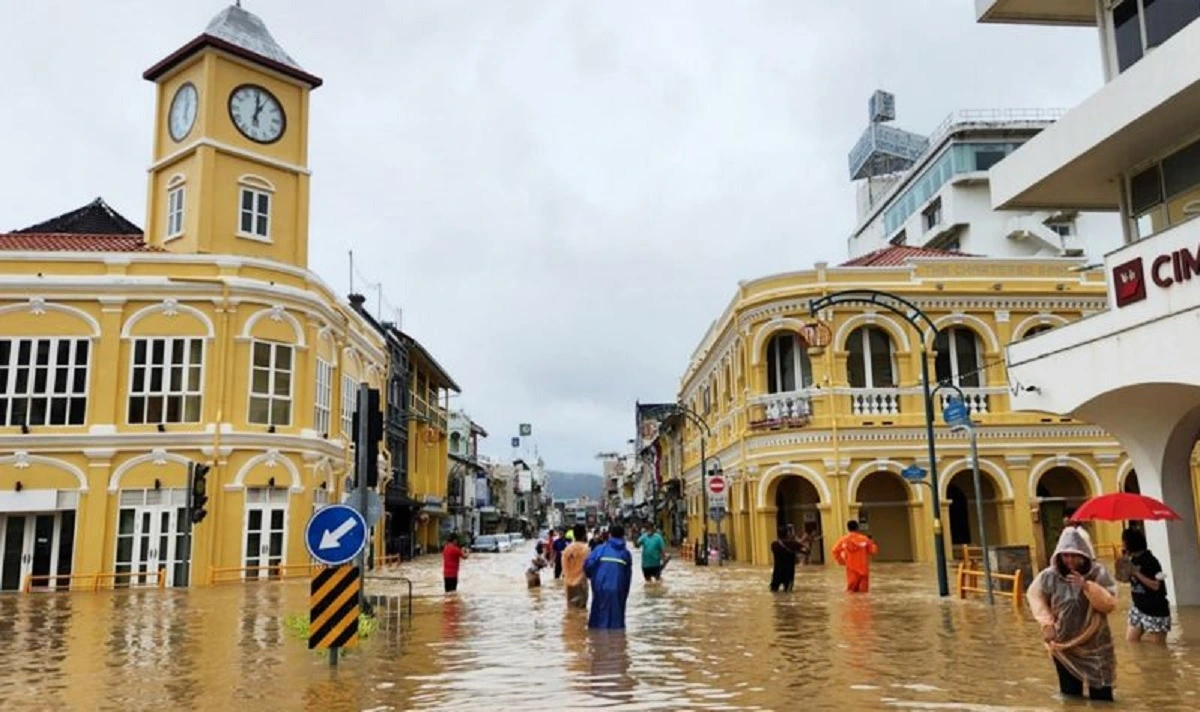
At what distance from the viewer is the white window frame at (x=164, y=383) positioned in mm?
29906

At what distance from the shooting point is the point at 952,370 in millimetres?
31844

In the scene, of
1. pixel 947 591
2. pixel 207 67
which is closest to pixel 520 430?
pixel 207 67

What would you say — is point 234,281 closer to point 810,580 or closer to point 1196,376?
point 810,580

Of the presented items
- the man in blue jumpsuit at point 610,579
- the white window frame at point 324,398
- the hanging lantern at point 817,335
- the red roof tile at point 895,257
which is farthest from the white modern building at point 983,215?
the man in blue jumpsuit at point 610,579

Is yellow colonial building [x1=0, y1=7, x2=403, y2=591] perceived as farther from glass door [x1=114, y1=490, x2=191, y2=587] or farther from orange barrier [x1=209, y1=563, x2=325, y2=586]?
orange barrier [x1=209, y1=563, x2=325, y2=586]

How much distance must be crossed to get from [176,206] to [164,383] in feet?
21.5

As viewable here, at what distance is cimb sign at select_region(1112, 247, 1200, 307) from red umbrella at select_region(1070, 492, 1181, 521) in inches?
116

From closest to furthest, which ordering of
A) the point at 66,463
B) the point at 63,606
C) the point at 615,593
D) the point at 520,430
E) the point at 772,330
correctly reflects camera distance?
the point at 615,593
the point at 63,606
the point at 66,463
the point at 772,330
the point at 520,430

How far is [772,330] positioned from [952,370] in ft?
19.5

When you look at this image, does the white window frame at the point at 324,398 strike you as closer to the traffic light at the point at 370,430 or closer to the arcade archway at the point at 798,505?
the arcade archway at the point at 798,505

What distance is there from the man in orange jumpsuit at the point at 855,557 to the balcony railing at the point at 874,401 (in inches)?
426

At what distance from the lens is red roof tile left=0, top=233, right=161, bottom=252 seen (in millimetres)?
31219

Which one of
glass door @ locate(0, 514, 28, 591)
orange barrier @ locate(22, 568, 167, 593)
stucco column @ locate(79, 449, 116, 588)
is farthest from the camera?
glass door @ locate(0, 514, 28, 591)

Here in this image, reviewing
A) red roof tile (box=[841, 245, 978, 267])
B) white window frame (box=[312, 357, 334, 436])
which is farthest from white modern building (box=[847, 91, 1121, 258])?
white window frame (box=[312, 357, 334, 436])
